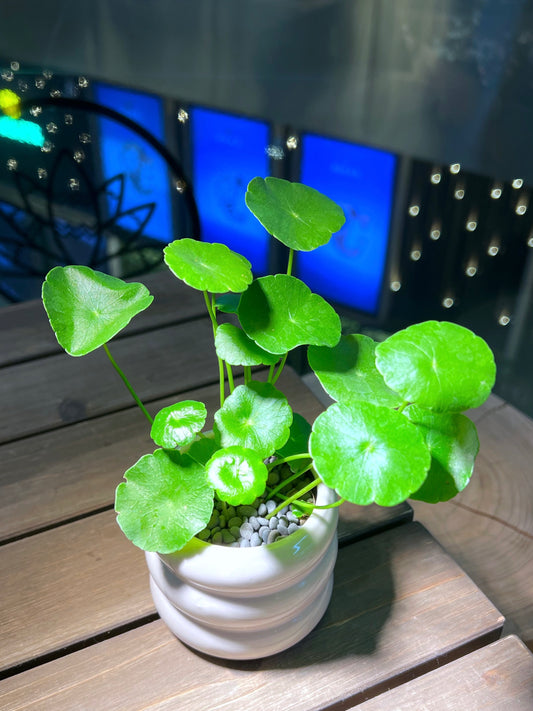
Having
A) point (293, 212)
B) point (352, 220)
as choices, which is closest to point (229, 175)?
point (352, 220)

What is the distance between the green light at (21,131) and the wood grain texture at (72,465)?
215 cm

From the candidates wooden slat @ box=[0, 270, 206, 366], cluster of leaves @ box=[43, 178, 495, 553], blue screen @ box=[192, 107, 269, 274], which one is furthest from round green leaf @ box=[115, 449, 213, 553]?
blue screen @ box=[192, 107, 269, 274]

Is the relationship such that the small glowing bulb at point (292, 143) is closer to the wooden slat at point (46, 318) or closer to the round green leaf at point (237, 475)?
the wooden slat at point (46, 318)

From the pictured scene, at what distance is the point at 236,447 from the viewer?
559 millimetres

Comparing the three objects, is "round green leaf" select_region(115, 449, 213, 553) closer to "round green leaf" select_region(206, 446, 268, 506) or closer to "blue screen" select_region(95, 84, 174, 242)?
"round green leaf" select_region(206, 446, 268, 506)

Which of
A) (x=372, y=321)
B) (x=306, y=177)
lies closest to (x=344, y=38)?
(x=306, y=177)

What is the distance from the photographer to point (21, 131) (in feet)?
9.55

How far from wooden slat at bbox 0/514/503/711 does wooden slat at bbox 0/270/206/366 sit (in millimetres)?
377

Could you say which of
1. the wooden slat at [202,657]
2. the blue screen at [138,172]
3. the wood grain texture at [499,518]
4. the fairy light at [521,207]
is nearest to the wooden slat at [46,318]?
the wooden slat at [202,657]

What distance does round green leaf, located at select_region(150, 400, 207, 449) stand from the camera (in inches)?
22.1

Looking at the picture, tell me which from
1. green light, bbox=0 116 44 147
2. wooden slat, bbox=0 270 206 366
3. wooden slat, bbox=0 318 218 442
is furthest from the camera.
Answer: green light, bbox=0 116 44 147

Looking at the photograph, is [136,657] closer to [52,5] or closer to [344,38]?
[344,38]

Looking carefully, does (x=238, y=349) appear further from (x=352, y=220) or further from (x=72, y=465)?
(x=352, y=220)

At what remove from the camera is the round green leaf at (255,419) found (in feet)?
1.92
